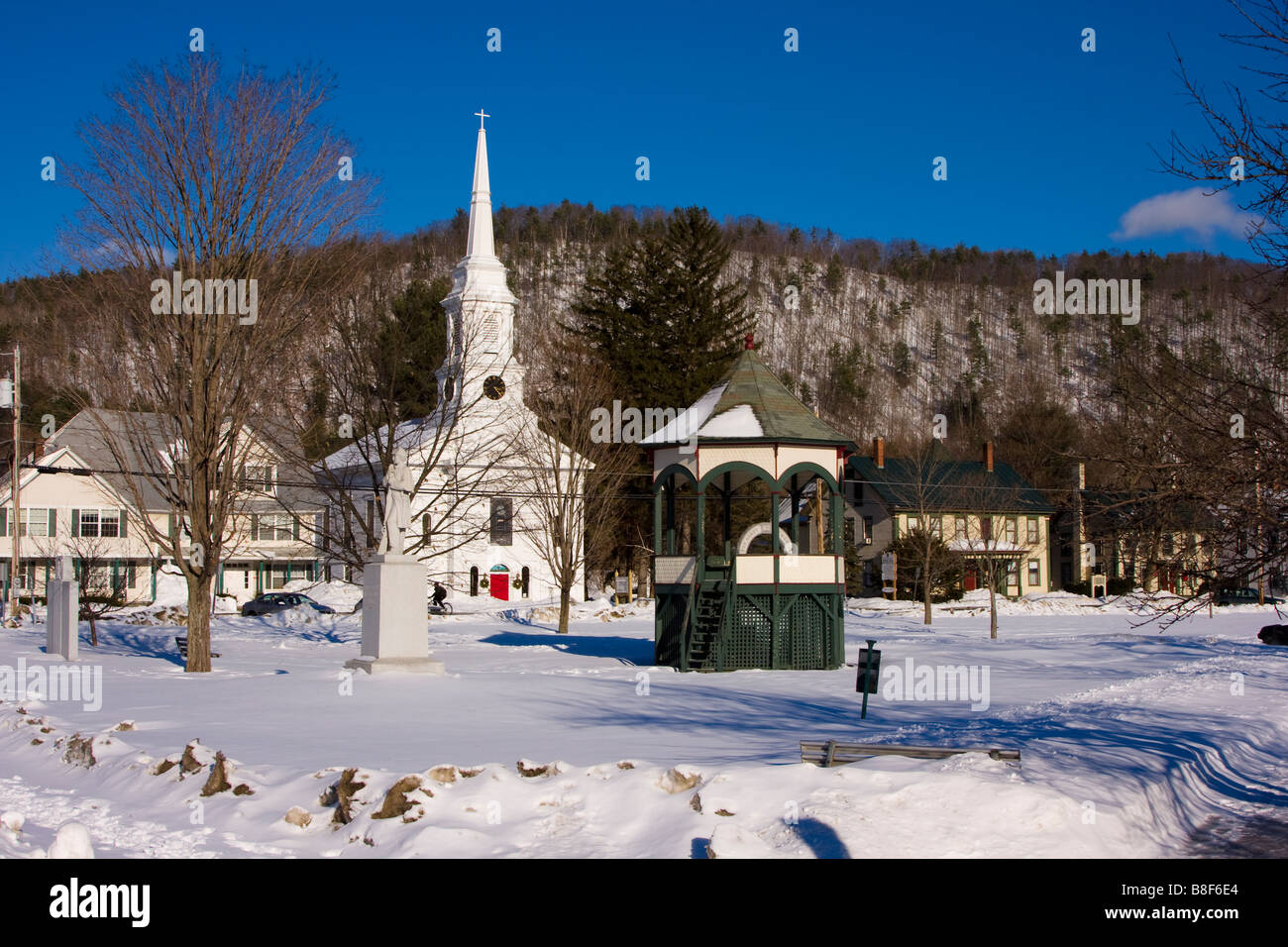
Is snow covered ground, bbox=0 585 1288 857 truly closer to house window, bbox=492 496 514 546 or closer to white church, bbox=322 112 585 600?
white church, bbox=322 112 585 600

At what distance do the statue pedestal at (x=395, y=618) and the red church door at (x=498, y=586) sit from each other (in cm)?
3169

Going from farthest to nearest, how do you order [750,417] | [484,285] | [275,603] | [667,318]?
[667,318]
[484,285]
[275,603]
[750,417]

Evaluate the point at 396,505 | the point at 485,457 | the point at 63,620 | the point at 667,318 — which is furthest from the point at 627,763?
the point at 667,318

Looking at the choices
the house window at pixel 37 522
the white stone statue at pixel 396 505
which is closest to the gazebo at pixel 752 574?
the white stone statue at pixel 396 505

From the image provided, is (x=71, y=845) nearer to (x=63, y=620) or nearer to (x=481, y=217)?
(x=63, y=620)

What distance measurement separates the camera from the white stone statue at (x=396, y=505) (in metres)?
21.0

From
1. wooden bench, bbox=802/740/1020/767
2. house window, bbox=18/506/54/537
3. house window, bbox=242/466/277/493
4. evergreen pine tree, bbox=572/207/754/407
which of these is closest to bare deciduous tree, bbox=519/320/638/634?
evergreen pine tree, bbox=572/207/754/407

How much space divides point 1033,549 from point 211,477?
172 ft

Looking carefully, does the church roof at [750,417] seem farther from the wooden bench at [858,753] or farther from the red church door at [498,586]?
the red church door at [498,586]

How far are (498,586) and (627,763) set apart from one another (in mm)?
42608

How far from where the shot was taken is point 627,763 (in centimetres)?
1062

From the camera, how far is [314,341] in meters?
27.5
